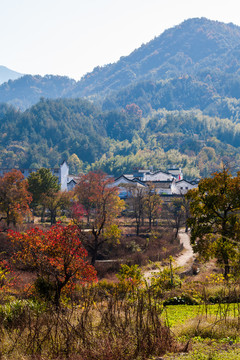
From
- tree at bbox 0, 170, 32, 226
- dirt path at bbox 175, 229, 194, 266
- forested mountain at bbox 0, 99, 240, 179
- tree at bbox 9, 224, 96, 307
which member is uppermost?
forested mountain at bbox 0, 99, 240, 179

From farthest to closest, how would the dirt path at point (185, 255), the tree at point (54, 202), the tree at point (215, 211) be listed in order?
the tree at point (54, 202), the dirt path at point (185, 255), the tree at point (215, 211)

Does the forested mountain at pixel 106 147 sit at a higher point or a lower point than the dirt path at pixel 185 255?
higher

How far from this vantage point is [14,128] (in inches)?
7372

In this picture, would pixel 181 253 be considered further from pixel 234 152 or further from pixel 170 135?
pixel 170 135

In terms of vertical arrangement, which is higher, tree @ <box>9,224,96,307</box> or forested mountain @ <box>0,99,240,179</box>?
forested mountain @ <box>0,99,240,179</box>

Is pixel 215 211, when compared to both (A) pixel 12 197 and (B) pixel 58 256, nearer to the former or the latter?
(B) pixel 58 256

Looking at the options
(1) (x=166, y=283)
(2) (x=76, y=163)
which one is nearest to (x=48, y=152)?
(2) (x=76, y=163)

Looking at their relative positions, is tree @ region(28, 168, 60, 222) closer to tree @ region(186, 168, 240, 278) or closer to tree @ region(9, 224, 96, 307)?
tree @ region(186, 168, 240, 278)

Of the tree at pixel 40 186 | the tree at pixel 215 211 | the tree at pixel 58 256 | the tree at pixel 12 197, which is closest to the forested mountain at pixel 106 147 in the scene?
the tree at pixel 40 186

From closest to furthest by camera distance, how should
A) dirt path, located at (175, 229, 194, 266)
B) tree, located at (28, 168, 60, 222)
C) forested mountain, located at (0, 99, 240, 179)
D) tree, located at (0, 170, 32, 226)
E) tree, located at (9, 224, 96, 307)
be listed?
1. tree, located at (9, 224, 96, 307)
2. dirt path, located at (175, 229, 194, 266)
3. tree, located at (0, 170, 32, 226)
4. tree, located at (28, 168, 60, 222)
5. forested mountain, located at (0, 99, 240, 179)

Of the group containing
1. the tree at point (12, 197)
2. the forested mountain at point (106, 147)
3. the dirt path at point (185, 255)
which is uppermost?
the forested mountain at point (106, 147)

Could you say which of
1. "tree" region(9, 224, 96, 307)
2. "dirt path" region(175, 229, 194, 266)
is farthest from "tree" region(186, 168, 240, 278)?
"dirt path" region(175, 229, 194, 266)

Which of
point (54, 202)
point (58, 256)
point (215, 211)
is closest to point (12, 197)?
point (54, 202)

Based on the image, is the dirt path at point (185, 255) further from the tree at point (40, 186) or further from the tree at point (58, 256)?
the tree at point (40, 186)
